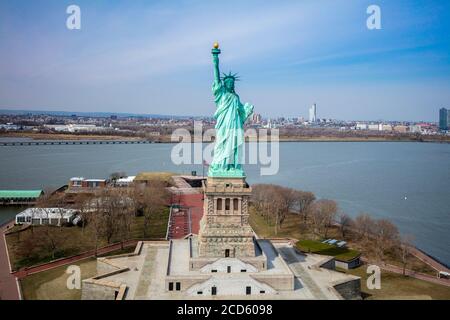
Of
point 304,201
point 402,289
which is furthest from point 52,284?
point 304,201

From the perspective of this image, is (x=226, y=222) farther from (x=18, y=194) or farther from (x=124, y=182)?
(x=124, y=182)

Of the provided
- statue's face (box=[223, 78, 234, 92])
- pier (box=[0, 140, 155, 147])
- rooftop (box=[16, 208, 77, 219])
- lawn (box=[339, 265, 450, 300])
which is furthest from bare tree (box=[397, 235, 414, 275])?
Answer: pier (box=[0, 140, 155, 147])

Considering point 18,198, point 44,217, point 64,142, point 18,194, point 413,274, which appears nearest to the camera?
point 413,274

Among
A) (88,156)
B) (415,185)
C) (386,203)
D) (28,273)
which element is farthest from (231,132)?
(88,156)

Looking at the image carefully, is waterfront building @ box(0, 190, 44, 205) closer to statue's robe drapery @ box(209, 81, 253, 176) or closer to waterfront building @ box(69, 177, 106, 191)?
waterfront building @ box(69, 177, 106, 191)

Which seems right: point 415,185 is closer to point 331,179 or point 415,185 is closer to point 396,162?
point 331,179
